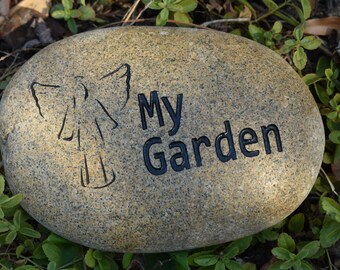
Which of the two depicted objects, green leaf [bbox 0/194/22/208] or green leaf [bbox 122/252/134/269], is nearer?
green leaf [bbox 0/194/22/208]

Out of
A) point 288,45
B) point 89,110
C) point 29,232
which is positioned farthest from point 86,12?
point 29,232

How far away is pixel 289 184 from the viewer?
2.13 meters

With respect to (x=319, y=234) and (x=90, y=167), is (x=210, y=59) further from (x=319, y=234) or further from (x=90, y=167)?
(x=319, y=234)

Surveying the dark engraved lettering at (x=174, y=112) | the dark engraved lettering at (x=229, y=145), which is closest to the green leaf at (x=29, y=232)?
the dark engraved lettering at (x=174, y=112)

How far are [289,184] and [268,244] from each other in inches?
18.6

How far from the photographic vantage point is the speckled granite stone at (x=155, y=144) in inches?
81.6

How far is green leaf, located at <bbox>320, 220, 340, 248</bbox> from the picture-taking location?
2238 mm

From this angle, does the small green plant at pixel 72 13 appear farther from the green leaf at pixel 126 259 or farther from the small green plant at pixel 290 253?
the small green plant at pixel 290 253

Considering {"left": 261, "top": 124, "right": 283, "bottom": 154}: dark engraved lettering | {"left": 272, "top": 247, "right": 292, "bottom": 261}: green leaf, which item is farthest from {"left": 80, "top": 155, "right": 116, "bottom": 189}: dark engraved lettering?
{"left": 272, "top": 247, "right": 292, "bottom": 261}: green leaf

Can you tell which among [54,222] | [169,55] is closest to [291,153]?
[169,55]

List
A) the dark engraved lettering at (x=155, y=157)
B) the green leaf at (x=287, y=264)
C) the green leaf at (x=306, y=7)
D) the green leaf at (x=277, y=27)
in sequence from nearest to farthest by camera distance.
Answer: the dark engraved lettering at (x=155, y=157) < the green leaf at (x=287, y=264) < the green leaf at (x=306, y=7) < the green leaf at (x=277, y=27)

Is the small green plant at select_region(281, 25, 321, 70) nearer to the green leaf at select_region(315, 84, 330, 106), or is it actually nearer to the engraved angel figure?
the green leaf at select_region(315, 84, 330, 106)

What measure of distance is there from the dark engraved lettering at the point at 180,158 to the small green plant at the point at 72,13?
855 mm

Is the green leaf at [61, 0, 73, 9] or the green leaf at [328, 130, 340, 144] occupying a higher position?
the green leaf at [61, 0, 73, 9]
